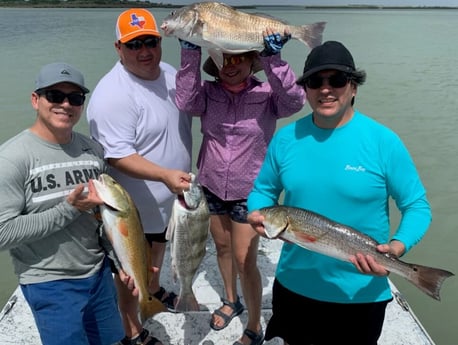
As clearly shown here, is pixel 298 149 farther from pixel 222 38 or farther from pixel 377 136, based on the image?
pixel 222 38

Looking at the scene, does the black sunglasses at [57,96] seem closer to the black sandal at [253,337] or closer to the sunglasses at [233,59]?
the sunglasses at [233,59]

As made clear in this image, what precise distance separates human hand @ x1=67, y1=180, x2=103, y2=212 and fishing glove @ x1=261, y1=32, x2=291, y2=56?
4.93 feet

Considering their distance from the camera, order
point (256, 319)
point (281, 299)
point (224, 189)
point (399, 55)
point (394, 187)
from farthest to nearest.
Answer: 1. point (399, 55)
2. point (256, 319)
3. point (224, 189)
4. point (281, 299)
5. point (394, 187)

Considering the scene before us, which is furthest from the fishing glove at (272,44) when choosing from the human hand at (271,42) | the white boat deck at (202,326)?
the white boat deck at (202,326)

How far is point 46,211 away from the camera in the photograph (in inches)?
105

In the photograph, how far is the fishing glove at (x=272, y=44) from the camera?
10.5 ft

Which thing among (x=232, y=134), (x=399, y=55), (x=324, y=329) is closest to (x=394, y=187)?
(x=324, y=329)

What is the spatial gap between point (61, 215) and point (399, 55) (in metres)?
27.4

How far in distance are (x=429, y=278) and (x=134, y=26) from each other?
98.4 inches

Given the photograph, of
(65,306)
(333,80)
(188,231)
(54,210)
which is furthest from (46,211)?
(333,80)

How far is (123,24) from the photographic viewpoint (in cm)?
330

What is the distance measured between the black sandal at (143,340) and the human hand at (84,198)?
150 cm

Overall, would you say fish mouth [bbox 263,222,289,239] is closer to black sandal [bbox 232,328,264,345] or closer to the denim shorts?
the denim shorts

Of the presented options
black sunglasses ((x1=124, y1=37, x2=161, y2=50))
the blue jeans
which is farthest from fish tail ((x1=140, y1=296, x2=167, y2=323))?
black sunglasses ((x1=124, y1=37, x2=161, y2=50))
